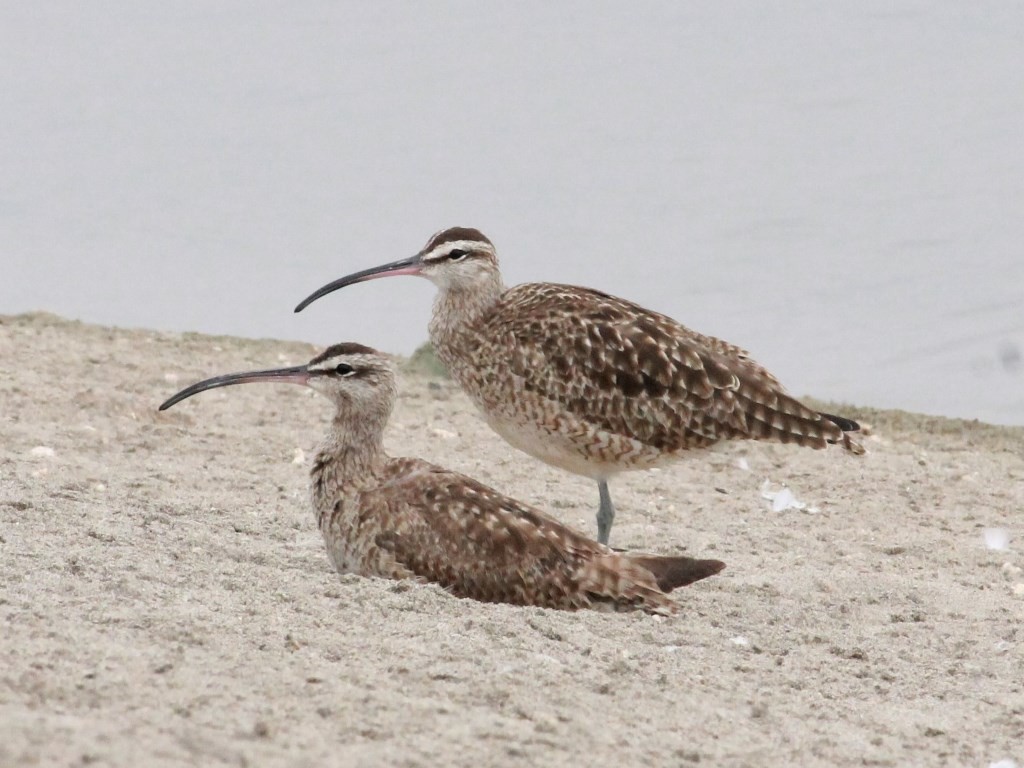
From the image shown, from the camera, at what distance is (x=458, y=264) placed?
392 inches

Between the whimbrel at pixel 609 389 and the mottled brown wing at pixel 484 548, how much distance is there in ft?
5.05

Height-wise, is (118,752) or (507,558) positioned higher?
(507,558)

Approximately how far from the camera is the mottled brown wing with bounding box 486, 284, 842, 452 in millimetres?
9203

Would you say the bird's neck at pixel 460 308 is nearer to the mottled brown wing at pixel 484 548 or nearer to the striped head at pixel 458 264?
the striped head at pixel 458 264

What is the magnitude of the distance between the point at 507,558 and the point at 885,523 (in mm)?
3630

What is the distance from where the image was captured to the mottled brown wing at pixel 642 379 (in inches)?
362

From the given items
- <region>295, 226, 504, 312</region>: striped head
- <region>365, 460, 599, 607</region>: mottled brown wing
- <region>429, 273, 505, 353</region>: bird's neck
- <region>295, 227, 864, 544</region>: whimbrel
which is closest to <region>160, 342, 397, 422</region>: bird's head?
<region>365, 460, 599, 607</region>: mottled brown wing

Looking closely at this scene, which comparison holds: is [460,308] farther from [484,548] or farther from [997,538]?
[997,538]

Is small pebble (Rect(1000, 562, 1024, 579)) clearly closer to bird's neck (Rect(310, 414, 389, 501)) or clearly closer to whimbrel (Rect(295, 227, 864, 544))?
whimbrel (Rect(295, 227, 864, 544))

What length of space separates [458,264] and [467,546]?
2.84m

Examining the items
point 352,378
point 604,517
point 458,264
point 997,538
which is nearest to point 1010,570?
point 997,538

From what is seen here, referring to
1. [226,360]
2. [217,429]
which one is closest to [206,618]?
[217,429]

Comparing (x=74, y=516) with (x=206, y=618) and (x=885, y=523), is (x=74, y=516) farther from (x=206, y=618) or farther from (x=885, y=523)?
(x=885, y=523)

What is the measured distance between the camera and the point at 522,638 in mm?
6461
